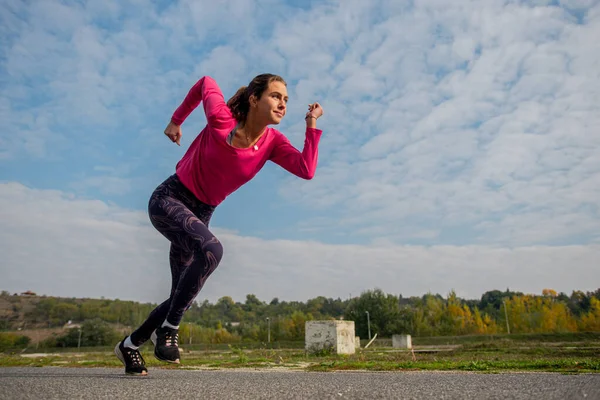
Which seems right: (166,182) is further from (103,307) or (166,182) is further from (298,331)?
(103,307)

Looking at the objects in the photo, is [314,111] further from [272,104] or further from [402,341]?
[402,341]

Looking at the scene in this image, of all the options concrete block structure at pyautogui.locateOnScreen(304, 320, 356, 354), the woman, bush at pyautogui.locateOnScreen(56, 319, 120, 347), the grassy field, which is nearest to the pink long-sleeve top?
the woman

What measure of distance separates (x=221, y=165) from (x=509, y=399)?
2.17 metres

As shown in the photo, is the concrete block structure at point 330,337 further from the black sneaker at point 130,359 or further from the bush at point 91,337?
the bush at point 91,337

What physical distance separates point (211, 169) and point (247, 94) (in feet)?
1.98

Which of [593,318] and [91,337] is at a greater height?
[593,318]

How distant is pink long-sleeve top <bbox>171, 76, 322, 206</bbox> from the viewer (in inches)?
119

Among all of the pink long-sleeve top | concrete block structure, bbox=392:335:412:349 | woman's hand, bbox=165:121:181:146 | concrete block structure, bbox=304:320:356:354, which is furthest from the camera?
concrete block structure, bbox=392:335:412:349

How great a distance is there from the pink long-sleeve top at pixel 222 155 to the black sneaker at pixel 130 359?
1.43m

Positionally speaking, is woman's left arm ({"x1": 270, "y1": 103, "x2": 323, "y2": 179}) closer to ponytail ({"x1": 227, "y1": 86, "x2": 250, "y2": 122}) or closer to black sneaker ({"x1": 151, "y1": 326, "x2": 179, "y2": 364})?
ponytail ({"x1": 227, "y1": 86, "x2": 250, "y2": 122})

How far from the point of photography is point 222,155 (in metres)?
3.05

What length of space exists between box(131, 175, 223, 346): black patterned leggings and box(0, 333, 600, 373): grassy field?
210 inches

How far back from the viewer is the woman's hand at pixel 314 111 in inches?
130

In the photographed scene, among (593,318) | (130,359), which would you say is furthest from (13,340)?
(593,318)
